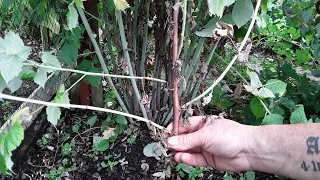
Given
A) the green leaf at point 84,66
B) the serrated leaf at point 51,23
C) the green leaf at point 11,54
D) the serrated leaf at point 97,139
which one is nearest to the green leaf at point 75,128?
the serrated leaf at point 97,139

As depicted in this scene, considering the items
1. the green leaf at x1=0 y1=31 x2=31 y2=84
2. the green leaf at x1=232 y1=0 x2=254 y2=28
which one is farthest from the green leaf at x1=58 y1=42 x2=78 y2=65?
the green leaf at x1=232 y1=0 x2=254 y2=28

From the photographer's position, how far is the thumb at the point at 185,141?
3.57 feet

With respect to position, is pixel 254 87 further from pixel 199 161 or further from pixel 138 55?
pixel 138 55

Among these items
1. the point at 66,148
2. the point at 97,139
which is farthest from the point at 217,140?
the point at 66,148

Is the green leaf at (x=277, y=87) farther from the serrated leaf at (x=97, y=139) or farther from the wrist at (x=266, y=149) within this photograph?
the serrated leaf at (x=97, y=139)

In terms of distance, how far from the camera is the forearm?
3.52 feet

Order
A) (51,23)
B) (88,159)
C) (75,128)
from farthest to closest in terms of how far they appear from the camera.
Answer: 1. (75,128)
2. (88,159)
3. (51,23)

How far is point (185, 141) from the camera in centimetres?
112

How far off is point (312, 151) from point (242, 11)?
0.48 metres

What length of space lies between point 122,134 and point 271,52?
98.3 inches

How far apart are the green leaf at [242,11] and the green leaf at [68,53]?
805 mm

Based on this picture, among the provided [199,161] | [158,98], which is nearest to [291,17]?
[158,98]

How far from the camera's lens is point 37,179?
1.76m

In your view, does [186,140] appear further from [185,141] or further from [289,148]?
[289,148]
